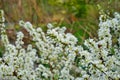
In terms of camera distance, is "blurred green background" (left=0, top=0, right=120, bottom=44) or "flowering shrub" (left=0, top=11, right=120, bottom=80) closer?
"flowering shrub" (left=0, top=11, right=120, bottom=80)

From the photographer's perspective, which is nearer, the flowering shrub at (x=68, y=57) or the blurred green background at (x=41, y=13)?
the flowering shrub at (x=68, y=57)

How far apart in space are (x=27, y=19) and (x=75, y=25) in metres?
0.84

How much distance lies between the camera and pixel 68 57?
11.4ft

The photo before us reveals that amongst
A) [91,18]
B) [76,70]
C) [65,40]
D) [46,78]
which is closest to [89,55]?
[65,40]

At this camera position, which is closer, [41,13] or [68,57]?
[68,57]

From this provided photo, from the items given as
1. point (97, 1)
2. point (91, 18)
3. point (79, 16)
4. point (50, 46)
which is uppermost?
point (79, 16)

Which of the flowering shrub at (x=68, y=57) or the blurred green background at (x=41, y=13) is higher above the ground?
the blurred green background at (x=41, y=13)

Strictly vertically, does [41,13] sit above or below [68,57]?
above

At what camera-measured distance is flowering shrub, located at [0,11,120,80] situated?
322 centimetres

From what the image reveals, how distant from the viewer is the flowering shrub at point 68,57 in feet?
10.6

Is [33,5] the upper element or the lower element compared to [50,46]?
upper

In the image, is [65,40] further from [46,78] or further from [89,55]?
[46,78]

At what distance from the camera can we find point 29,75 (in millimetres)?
3670

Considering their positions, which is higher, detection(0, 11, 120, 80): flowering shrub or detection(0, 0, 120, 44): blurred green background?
detection(0, 0, 120, 44): blurred green background
